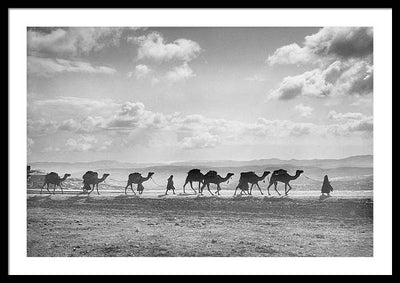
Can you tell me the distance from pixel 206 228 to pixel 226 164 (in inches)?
32.0

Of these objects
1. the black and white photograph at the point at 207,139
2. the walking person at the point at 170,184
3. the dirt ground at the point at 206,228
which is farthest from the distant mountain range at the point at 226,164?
the dirt ground at the point at 206,228

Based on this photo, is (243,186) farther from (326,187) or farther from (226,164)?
(326,187)

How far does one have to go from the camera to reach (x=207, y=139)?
6.91 m

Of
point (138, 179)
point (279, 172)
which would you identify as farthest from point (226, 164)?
point (138, 179)

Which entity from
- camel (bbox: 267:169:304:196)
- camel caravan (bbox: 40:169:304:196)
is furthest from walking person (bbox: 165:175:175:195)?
camel (bbox: 267:169:304:196)

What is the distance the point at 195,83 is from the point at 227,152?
3.04ft

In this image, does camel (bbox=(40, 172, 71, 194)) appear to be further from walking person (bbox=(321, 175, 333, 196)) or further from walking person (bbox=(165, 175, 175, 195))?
walking person (bbox=(321, 175, 333, 196))

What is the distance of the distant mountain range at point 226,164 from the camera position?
22.3 feet

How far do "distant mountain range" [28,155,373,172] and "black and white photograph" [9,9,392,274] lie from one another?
0.04ft

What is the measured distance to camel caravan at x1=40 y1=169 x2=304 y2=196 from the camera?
6.94 metres

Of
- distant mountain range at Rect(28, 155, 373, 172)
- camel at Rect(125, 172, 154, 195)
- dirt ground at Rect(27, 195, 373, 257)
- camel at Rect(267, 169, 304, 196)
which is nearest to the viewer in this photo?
dirt ground at Rect(27, 195, 373, 257)

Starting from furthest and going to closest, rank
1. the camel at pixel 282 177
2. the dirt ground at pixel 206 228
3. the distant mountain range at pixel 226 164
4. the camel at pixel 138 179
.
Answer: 1. the camel at pixel 138 179
2. the camel at pixel 282 177
3. the distant mountain range at pixel 226 164
4. the dirt ground at pixel 206 228

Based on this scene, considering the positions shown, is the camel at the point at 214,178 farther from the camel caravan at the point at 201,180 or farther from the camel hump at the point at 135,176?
the camel hump at the point at 135,176

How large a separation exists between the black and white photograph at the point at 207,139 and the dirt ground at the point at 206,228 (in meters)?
0.01
